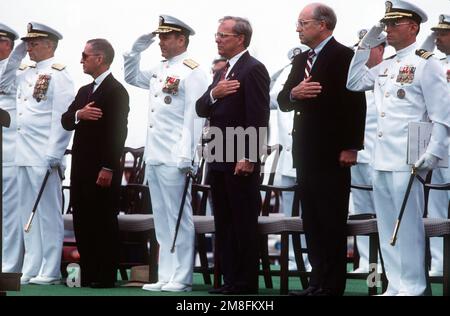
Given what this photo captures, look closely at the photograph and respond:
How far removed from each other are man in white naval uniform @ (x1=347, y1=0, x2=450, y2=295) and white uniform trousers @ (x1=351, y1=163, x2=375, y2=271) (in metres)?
2.04

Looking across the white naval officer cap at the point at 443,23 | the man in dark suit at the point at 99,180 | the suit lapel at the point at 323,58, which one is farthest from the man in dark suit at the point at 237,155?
the white naval officer cap at the point at 443,23

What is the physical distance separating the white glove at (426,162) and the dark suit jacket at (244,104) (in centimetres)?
109

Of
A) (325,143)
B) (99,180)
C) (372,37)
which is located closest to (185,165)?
(99,180)

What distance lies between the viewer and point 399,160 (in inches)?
235

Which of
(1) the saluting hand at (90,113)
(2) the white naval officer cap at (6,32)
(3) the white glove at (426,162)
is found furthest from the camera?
(2) the white naval officer cap at (6,32)

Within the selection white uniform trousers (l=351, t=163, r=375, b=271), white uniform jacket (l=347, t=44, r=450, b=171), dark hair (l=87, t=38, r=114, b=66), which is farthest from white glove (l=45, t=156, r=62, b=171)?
white uniform jacket (l=347, t=44, r=450, b=171)

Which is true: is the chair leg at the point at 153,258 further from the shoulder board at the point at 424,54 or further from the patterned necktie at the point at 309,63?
the shoulder board at the point at 424,54

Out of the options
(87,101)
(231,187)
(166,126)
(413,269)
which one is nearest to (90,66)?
(87,101)

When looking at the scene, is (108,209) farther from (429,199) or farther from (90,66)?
(429,199)

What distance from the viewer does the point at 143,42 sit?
738 cm

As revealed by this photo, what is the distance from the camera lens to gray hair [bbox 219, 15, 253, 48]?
22.1 ft

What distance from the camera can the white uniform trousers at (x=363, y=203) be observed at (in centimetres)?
812

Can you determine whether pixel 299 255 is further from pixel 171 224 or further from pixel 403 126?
pixel 403 126

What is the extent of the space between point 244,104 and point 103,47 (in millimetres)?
1296
